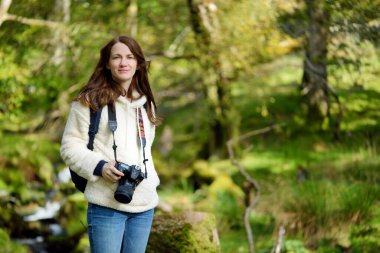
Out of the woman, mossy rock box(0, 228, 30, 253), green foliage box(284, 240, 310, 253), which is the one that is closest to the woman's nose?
the woman

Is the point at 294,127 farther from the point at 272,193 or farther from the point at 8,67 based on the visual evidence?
the point at 8,67

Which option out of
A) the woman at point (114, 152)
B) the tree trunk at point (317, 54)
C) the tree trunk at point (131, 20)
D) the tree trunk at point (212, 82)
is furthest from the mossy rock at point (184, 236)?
the tree trunk at point (131, 20)

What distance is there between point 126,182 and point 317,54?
4.53 meters

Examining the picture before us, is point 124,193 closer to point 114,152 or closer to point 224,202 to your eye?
point 114,152

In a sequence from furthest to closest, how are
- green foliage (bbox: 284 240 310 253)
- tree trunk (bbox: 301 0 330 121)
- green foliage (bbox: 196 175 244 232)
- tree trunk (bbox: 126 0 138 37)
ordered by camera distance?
tree trunk (bbox: 126 0 138 37), green foliage (bbox: 196 175 244 232), tree trunk (bbox: 301 0 330 121), green foliage (bbox: 284 240 310 253)

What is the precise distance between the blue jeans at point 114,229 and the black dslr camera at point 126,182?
0.14 meters

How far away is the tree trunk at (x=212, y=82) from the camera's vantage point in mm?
7691

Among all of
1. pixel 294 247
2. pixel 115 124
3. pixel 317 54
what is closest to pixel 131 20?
pixel 317 54

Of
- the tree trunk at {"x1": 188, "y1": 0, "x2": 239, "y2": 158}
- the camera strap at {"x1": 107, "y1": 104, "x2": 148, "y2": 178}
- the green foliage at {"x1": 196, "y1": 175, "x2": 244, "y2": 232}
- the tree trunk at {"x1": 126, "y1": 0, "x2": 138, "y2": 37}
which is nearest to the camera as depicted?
the camera strap at {"x1": 107, "y1": 104, "x2": 148, "y2": 178}

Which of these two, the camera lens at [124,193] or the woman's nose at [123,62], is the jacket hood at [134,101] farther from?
the camera lens at [124,193]

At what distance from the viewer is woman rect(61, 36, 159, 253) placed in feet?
9.02

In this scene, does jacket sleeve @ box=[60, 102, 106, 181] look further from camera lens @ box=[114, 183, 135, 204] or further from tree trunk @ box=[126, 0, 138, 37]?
tree trunk @ box=[126, 0, 138, 37]

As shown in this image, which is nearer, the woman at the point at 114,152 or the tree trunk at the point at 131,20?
the woman at the point at 114,152

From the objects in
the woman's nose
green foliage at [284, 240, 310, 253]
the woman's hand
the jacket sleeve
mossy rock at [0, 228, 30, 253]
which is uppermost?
Result: the woman's nose
